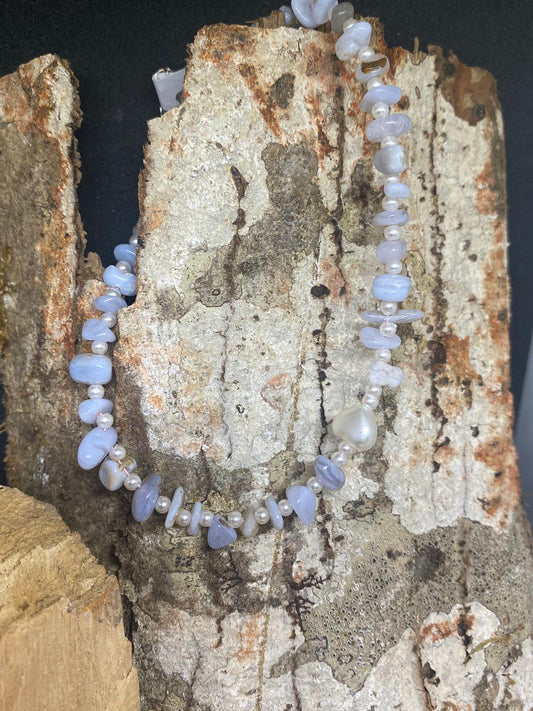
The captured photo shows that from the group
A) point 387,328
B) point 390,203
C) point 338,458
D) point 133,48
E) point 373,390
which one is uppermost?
point 133,48

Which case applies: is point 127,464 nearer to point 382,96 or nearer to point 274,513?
point 274,513

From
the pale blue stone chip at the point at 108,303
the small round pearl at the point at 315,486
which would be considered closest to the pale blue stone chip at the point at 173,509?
the small round pearl at the point at 315,486

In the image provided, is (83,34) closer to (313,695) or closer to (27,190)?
(27,190)

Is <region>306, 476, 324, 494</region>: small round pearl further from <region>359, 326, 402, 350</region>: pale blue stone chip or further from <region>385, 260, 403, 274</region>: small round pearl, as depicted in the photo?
<region>385, 260, 403, 274</region>: small round pearl

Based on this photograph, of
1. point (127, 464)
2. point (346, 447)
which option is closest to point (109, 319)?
point (127, 464)

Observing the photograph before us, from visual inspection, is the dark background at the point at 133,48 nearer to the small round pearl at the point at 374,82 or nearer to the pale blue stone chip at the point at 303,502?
the small round pearl at the point at 374,82

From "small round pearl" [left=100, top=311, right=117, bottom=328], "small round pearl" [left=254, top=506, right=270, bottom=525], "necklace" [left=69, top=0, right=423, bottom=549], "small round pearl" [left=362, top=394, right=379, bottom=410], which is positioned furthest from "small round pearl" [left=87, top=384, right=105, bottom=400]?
"small round pearl" [left=362, top=394, right=379, bottom=410]
